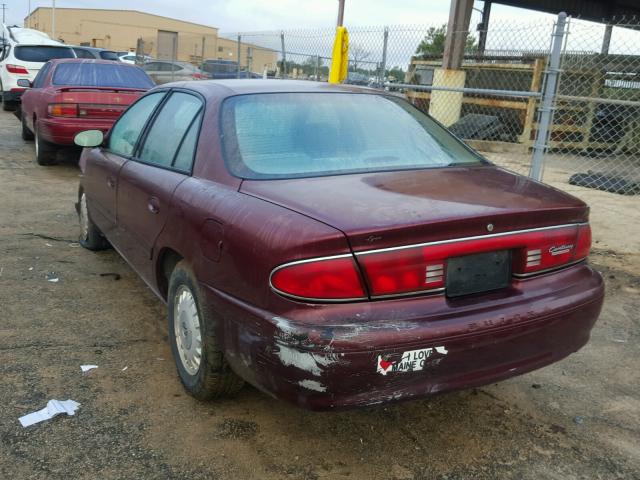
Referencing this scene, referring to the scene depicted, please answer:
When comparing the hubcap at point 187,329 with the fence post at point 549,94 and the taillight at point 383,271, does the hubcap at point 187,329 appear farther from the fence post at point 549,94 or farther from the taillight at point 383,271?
the fence post at point 549,94

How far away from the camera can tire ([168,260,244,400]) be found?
272 centimetres

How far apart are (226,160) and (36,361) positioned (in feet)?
5.32

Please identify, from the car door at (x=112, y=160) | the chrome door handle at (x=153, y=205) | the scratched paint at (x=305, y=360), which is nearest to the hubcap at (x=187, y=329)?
the chrome door handle at (x=153, y=205)

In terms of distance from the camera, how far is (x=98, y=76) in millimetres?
9070

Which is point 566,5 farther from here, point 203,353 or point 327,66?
point 203,353

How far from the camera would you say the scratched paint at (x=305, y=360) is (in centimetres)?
216

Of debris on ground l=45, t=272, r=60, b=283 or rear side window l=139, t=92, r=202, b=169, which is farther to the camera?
debris on ground l=45, t=272, r=60, b=283

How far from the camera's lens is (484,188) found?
9.14 ft

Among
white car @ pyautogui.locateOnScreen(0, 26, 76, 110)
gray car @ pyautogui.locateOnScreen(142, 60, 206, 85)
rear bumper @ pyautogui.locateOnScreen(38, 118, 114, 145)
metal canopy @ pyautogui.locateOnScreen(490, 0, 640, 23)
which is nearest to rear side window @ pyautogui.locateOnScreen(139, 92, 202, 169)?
rear bumper @ pyautogui.locateOnScreen(38, 118, 114, 145)

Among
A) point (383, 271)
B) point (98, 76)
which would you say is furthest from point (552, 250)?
point (98, 76)

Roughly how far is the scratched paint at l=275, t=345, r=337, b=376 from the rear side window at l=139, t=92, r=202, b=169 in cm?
144

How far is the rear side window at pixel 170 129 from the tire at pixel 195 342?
27.2 inches

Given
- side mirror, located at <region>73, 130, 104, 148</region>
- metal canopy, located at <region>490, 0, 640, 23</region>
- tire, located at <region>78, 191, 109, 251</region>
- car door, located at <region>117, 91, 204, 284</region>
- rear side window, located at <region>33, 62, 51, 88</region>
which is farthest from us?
metal canopy, located at <region>490, 0, 640, 23</region>

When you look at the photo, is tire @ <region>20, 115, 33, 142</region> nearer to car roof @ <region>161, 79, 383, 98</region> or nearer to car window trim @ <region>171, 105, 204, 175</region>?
car roof @ <region>161, 79, 383, 98</region>
